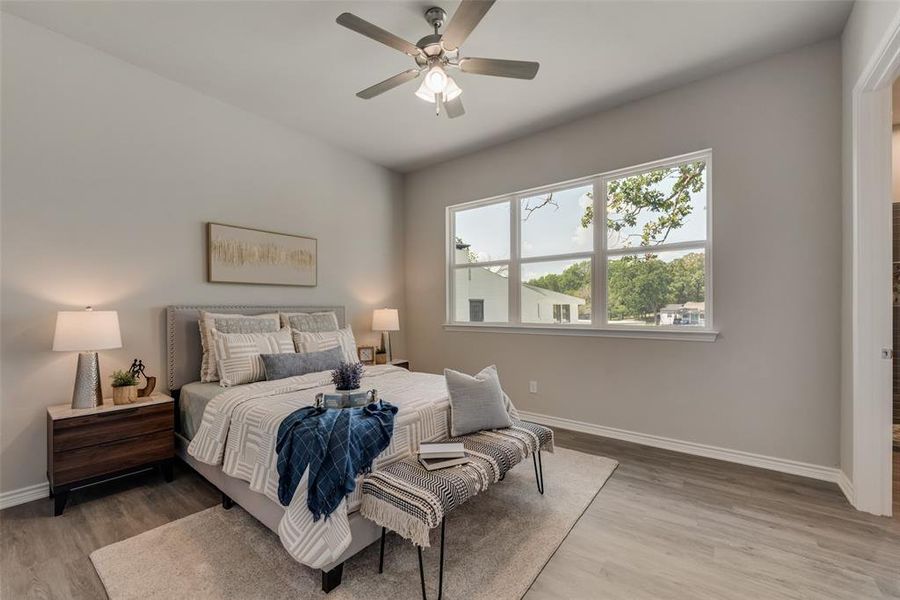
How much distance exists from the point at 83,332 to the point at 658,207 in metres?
4.23

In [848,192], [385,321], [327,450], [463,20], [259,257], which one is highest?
[463,20]

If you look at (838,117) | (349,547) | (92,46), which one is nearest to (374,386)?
(349,547)

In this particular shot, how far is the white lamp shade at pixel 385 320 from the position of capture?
4461mm

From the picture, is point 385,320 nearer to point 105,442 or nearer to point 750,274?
point 105,442

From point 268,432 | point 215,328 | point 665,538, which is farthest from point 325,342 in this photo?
point 665,538

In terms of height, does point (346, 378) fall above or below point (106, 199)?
below

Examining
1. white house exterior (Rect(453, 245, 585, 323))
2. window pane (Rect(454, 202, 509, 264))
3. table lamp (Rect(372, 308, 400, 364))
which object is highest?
window pane (Rect(454, 202, 509, 264))

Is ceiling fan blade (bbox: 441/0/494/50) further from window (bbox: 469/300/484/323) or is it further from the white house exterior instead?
window (bbox: 469/300/484/323)

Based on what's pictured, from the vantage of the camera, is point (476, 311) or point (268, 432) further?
point (476, 311)

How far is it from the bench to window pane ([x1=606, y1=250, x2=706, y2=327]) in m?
1.90

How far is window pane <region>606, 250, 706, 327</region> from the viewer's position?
126 inches

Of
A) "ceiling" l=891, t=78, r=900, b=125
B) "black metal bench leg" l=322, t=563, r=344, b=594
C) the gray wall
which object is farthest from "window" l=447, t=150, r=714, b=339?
"black metal bench leg" l=322, t=563, r=344, b=594

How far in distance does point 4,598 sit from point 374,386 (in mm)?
1860

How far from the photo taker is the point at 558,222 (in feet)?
13.1
